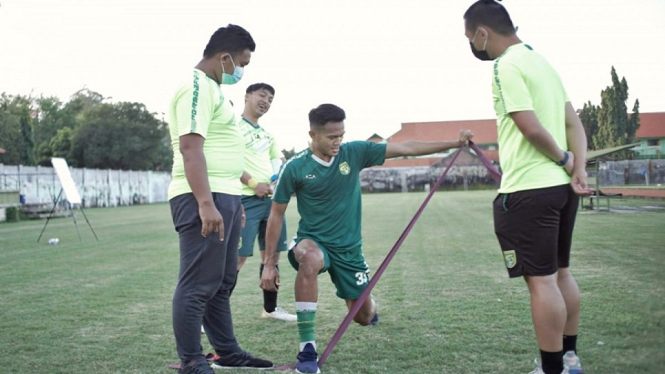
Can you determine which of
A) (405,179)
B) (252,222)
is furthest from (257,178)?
(405,179)

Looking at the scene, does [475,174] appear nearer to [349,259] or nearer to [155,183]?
[155,183]

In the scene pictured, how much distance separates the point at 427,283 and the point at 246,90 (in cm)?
337

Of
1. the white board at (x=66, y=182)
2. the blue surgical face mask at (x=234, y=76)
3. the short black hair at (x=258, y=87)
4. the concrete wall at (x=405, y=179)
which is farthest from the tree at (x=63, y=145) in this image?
the blue surgical face mask at (x=234, y=76)

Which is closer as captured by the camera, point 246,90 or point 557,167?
point 557,167

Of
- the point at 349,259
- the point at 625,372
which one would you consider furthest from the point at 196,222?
the point at 625,372

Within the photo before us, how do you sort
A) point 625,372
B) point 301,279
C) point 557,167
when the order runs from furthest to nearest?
1. point 301,279
2. point 557,167
3. point 625,372

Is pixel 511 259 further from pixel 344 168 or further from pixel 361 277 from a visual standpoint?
pixel 344 168

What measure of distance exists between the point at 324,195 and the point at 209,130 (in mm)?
1173

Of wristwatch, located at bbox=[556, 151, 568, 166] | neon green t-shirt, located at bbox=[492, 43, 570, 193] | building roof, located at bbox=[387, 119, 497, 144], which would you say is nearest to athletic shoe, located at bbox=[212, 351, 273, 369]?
neon green t-shirt, located at bbox=[492, 43, 570, 193]

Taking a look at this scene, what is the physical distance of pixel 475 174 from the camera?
205 feet

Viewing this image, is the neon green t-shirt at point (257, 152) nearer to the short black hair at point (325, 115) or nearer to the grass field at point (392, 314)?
the grass field at point (392, 314)

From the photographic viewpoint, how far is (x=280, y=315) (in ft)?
19.6

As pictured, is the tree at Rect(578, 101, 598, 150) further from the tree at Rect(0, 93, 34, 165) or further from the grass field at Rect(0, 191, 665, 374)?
the tree at Rect(0, 93, 34, 165)

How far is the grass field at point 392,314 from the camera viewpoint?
4.18 meters
